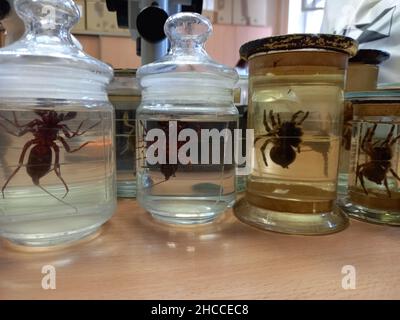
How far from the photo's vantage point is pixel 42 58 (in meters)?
0.31

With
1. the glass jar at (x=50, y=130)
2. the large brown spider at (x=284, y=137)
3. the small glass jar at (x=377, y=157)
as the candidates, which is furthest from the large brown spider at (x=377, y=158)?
the glass jar at (x=50, y=130)

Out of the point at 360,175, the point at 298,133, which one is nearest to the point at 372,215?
the point at 360,175

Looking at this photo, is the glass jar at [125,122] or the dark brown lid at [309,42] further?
the glass jar at [125,122]

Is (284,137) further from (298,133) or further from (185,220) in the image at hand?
(185,220)

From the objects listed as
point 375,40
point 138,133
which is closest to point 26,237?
point 138,133

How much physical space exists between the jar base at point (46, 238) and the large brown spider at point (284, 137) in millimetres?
243

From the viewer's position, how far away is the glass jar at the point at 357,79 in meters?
0.50

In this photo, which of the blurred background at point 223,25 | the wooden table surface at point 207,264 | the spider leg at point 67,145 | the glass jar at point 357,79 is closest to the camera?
the wooden table surface at point 207,264

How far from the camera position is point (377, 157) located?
1.39 feet

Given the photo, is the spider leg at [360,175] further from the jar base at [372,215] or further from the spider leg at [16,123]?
the spider leg at [16,123]

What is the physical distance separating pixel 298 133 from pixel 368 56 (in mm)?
231
